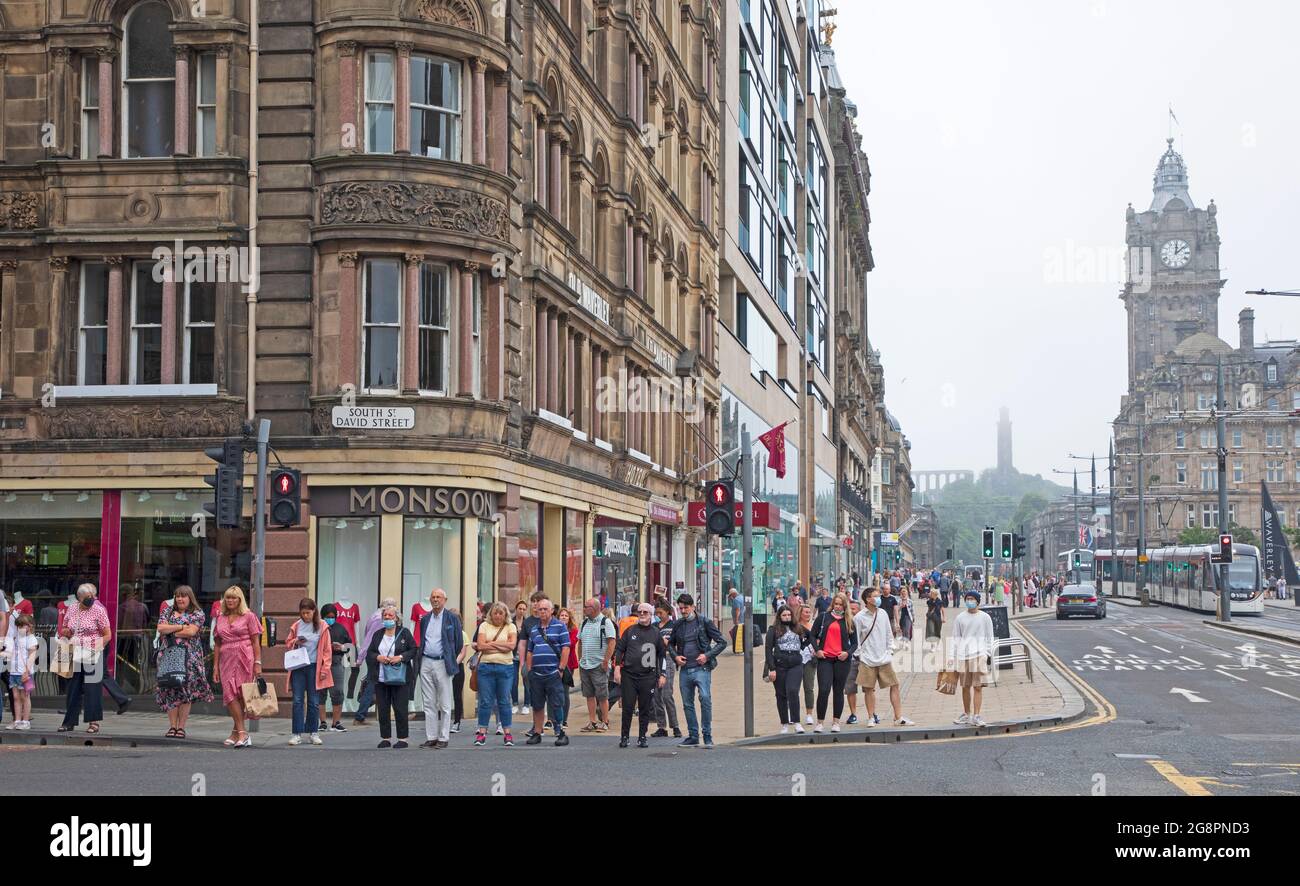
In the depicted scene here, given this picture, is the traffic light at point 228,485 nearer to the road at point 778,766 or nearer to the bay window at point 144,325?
the road at point 778,766

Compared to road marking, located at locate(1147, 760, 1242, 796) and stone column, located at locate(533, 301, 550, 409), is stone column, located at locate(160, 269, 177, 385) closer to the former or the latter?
stone column, located at locate(533, 301, 550, 409)

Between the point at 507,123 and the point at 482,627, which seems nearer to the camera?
the point at 482,627

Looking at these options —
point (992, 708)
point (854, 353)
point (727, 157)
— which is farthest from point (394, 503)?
point (854, 353)

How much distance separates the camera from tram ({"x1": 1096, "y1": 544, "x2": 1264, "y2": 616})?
69.6 m

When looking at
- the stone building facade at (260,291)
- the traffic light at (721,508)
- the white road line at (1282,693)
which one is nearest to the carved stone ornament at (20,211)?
the stone building facade at (260,291)

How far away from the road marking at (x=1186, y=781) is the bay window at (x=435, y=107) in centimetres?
1376

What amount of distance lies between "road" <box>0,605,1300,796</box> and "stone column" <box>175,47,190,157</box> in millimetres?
9280

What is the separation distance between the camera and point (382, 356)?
23.3m

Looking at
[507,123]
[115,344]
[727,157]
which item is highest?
[727,157]

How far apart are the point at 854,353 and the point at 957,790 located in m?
87.3

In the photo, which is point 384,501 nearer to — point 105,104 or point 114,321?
point 114,321

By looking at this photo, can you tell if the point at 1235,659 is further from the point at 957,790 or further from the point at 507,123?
the point at 957,790

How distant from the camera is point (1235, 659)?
119 feet

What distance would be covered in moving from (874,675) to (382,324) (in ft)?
→ 28.8
